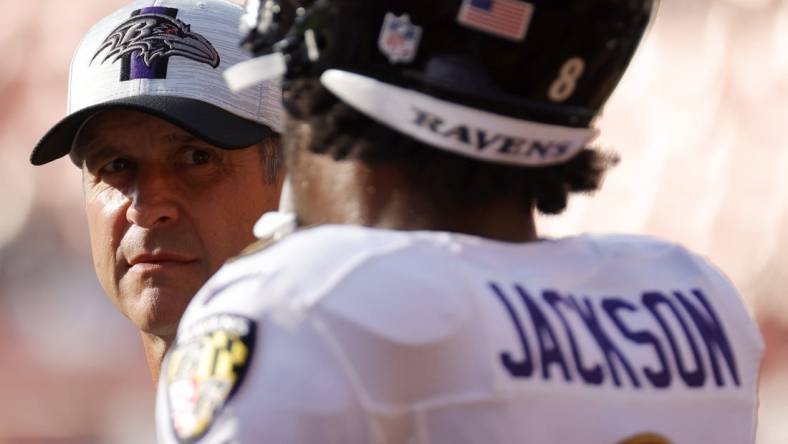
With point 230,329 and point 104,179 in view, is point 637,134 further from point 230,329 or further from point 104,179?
point 230,329

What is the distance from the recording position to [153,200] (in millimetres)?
2943

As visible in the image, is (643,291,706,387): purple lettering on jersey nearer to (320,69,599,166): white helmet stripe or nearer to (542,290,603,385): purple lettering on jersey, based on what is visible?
(542,290,603,385): purple lettering on jersey

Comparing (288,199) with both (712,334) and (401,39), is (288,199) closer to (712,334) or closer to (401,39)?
(401,39)

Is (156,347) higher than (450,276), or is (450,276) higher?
(450,276)

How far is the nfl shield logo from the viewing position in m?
1.71

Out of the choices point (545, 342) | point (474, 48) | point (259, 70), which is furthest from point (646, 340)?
point (259, 70)

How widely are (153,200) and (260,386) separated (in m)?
1.48

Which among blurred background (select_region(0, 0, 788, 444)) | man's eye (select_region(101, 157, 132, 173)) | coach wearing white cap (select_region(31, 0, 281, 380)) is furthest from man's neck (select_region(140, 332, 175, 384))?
blurred background (select_region(0, 0, 788, 444))

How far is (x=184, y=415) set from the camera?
1570 mm

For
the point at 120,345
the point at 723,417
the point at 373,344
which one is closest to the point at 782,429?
the point at 120,345

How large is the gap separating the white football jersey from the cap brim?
1231mm

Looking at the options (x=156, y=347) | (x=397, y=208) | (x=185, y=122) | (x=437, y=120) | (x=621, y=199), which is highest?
(x=437, y=120)

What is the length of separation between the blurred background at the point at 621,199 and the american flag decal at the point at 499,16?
473 centimetres

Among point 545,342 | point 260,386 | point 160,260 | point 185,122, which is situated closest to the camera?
point 260,386
